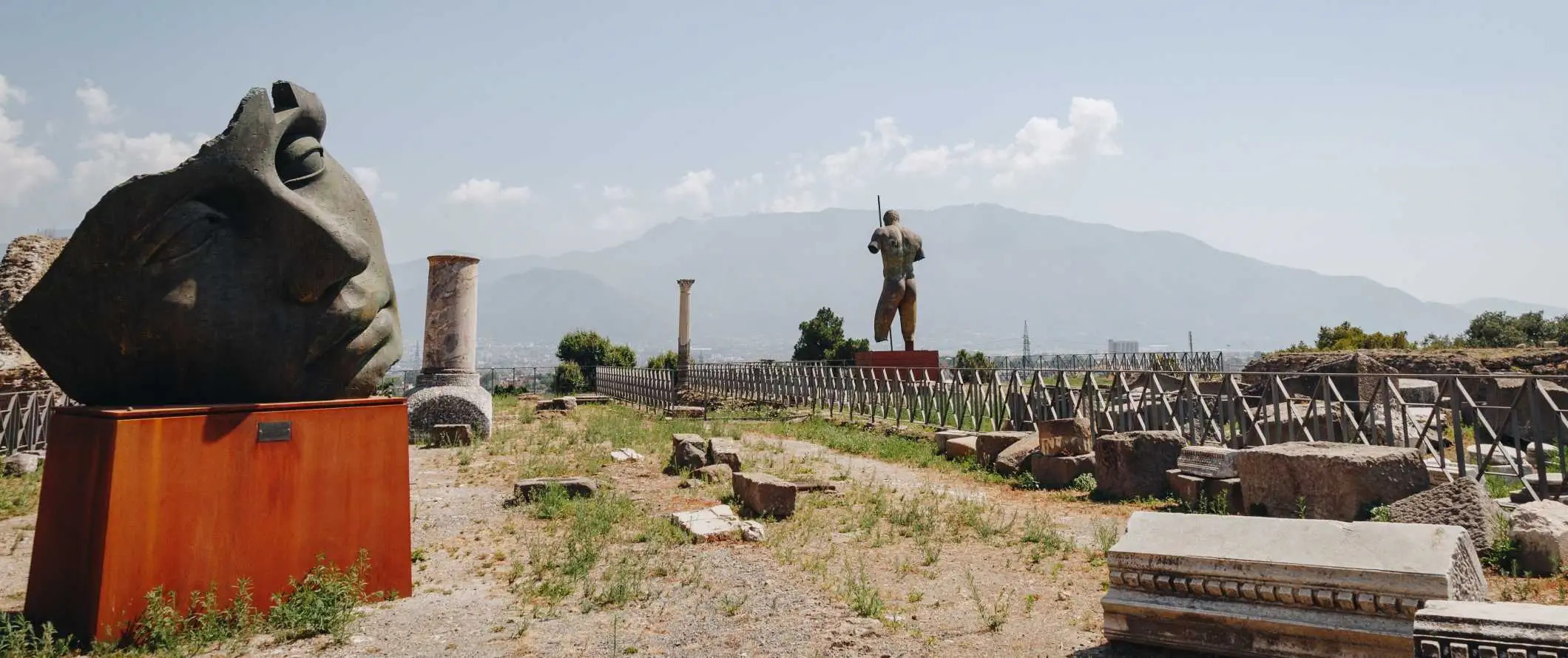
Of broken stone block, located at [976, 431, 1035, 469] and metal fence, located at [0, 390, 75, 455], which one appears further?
metal fence, located at [0, 390, 75, 455]

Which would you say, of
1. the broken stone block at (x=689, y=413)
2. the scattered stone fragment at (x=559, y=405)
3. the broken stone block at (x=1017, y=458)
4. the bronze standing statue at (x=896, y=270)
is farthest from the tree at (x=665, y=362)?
the broken stone block at (x=1017, y=458)

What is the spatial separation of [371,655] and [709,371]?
22.4 meters

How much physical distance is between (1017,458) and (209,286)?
8.47 m

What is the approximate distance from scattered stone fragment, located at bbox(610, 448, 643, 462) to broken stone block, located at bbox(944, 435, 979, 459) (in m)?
4.33

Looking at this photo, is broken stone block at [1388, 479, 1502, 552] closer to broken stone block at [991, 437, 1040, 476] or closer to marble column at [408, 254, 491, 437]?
broken stone block at [991, 437, 1040, 476]

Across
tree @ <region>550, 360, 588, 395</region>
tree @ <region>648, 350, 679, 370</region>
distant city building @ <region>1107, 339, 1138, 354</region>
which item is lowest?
tree @ <region>550, 360, 588, 395</region>

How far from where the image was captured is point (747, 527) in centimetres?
691

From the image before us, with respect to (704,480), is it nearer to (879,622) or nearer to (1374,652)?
(879,622)

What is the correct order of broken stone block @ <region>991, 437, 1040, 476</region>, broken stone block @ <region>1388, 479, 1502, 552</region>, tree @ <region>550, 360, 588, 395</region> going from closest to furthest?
1. broken stone block @ <region>1388, 479, 1502, 552</region>
2. broken stone block @ <region>991, 437, 1040, 476</region>
3. tree @ <region>550, 360, 588, 395</region>

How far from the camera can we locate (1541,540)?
17.7ft

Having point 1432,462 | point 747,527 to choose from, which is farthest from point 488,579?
point 1432,462

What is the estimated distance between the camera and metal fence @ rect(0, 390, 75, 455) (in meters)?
11.4

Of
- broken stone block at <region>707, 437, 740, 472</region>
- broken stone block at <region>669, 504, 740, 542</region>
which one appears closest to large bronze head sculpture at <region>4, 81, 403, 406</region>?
broken stone block at <region>669, 504, 740, 542</region>

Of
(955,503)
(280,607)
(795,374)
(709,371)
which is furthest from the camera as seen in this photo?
(709,371)
